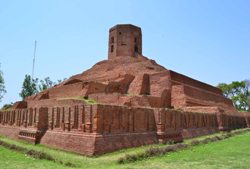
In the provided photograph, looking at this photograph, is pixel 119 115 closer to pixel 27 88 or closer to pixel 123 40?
pixel 123 40

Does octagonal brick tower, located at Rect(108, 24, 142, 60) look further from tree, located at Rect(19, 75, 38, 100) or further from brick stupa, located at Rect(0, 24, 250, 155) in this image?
tree, located at Rect(19, 75, 38, 100)

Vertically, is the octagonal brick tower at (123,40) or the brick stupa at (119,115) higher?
the octagonal brick tower at (123,40)

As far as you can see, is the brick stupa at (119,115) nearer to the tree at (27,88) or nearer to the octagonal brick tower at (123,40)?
the octagonal brick tower at (123,40)

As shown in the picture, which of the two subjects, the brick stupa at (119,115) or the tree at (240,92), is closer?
the brick stupa at (119,115)

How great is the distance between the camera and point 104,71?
100ft

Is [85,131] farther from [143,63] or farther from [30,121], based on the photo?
[143,63]

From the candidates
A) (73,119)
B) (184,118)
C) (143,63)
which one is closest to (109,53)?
(143,63)

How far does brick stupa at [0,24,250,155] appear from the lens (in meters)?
9.66

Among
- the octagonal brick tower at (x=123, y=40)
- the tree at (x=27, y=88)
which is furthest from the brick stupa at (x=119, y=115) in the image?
the tree at (x=27, y=88)

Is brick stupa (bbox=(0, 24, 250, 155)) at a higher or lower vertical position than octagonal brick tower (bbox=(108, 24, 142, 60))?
lower

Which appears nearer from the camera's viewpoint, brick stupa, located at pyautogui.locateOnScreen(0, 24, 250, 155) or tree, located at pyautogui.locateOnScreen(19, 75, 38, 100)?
brick stupa, located at pyautogui.locateOnScreen(0, 24, 250, 155)

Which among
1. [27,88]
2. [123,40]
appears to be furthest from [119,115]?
[27,88]

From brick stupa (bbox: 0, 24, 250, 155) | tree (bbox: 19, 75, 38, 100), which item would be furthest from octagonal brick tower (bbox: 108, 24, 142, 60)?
tree (bbox: 19, 75, 38, 100)

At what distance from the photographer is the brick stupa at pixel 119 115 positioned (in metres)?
9.66
